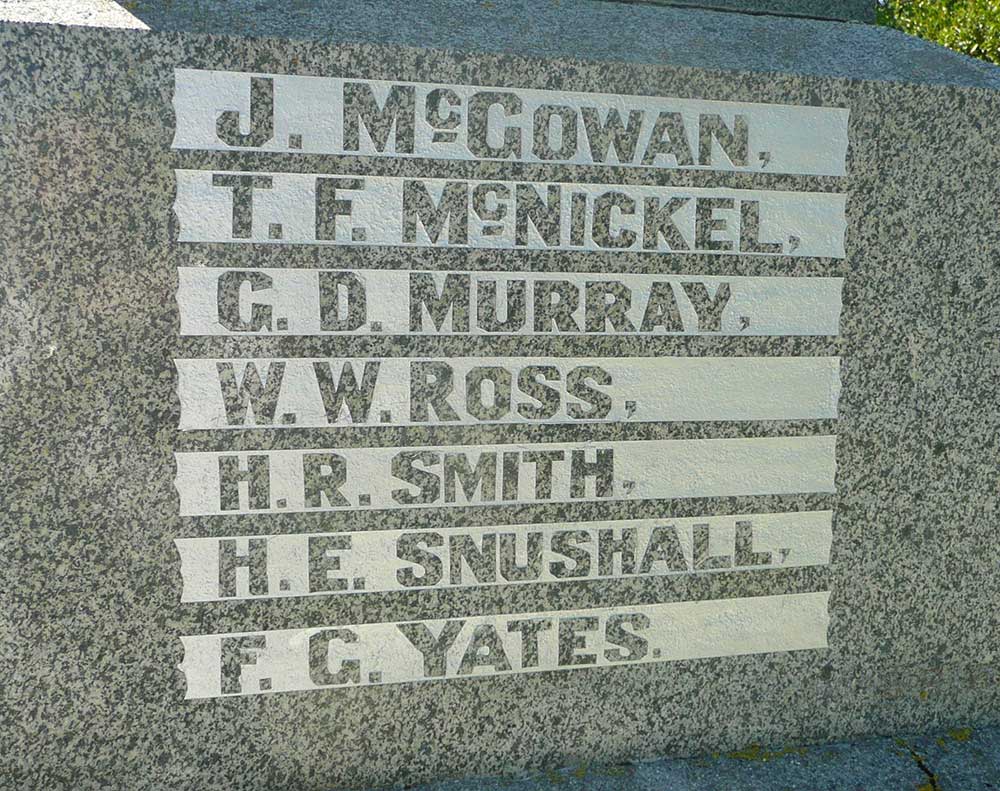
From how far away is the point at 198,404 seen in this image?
7.58ft

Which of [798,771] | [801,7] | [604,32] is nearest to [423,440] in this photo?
[604,32]

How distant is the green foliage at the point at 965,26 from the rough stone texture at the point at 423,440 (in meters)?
4.62

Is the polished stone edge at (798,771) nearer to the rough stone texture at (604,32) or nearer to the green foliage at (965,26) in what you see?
the rough stone texture at (604,32)

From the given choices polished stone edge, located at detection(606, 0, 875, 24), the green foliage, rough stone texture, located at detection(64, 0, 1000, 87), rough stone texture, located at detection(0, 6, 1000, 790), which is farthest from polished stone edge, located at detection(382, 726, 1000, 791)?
the green foliage

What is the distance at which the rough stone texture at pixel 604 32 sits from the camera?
2.32 m

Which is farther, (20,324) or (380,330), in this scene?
(380,330)

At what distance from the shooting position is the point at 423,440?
96.1 inches

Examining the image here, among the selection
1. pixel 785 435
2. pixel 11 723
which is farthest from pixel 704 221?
pixel 11 723

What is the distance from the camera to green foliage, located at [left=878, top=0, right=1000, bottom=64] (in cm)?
678

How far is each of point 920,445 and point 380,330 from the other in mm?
1722

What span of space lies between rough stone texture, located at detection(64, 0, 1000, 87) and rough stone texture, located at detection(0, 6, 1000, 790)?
0.04m

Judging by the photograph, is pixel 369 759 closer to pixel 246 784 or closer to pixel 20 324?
pixel 246 784

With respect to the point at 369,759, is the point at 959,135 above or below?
above

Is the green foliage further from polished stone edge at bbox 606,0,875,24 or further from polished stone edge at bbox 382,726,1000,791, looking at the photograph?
polished stone edge at bbox 382,726,1000,791
